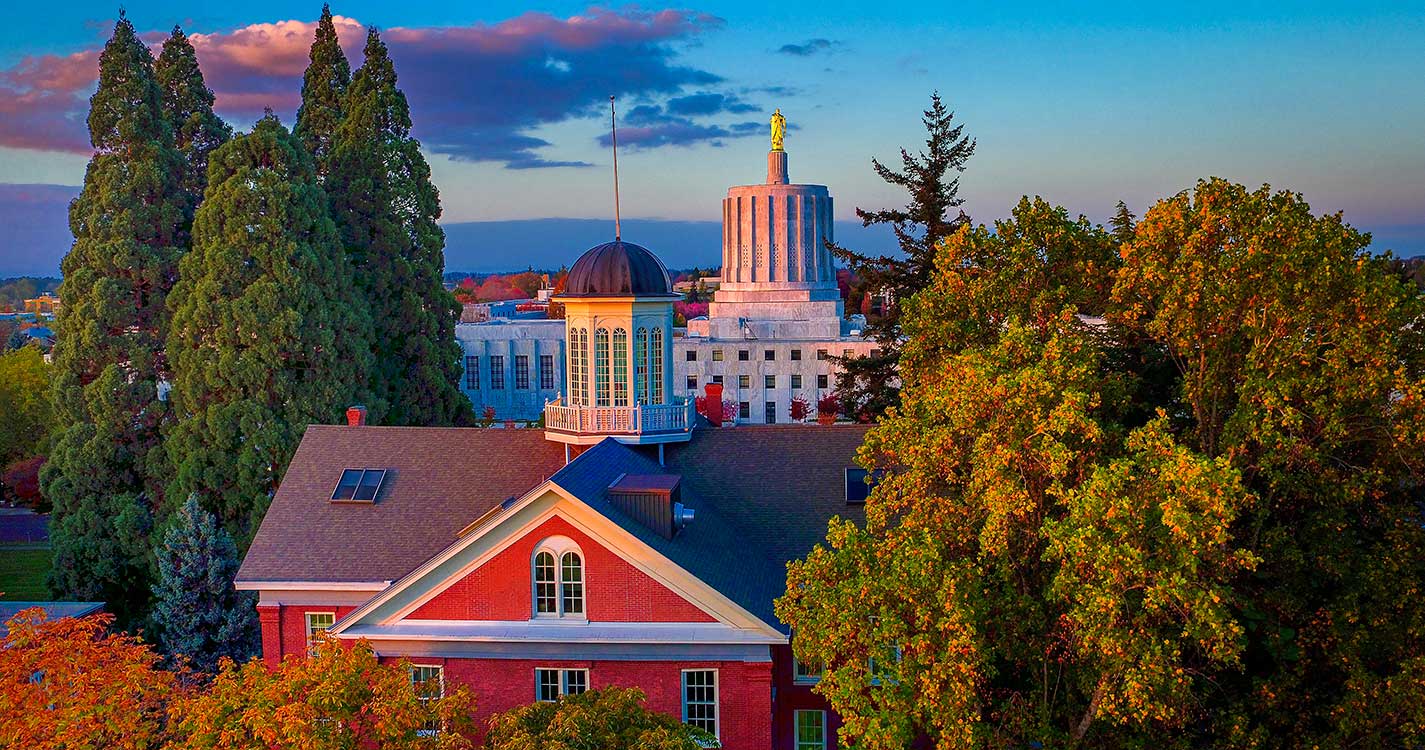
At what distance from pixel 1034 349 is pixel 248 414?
28413 mm

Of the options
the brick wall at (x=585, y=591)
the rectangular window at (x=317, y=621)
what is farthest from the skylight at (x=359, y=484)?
the brick wall at (x=585, y=591)

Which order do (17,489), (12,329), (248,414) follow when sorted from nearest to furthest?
(248,414)
(17,489)
(12,329)

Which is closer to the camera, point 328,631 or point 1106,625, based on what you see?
point 1106,625

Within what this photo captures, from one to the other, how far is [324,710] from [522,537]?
759 centimetres

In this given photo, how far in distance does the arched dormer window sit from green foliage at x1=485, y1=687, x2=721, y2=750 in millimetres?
5504

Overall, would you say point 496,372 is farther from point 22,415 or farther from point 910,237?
point 910,237

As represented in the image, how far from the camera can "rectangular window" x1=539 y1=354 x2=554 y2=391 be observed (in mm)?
111875

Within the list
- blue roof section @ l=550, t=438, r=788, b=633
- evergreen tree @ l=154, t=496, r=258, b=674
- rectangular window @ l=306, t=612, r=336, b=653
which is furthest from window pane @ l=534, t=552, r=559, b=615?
evergreen tree @ l=154, t=496, r=258, b=674

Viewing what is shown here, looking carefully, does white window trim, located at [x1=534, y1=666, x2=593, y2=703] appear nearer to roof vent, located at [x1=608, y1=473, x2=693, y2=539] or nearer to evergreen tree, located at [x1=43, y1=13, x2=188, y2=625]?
roof vent, located at [x1=608, y1=473, x2=693, y2=539]

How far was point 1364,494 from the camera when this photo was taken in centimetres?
1952

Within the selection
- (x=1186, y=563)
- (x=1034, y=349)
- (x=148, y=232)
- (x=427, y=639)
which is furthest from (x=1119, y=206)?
(x=148, y=232)

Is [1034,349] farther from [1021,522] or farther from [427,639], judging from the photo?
[427,639]

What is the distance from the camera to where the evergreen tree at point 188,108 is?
145 feet

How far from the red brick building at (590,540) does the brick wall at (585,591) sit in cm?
4
